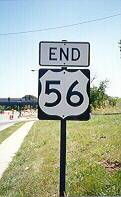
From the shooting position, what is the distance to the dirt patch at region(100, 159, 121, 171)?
9.37 meters

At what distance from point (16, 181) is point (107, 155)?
3.24m

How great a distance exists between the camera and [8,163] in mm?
12891

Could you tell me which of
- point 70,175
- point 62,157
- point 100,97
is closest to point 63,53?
point 62,157

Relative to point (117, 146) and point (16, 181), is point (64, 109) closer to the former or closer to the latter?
point (16, 181)

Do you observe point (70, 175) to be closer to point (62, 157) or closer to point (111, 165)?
point (111, 165)

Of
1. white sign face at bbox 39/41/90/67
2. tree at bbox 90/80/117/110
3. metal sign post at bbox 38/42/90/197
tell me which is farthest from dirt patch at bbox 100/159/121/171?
tree at bbox 90/80/117/110

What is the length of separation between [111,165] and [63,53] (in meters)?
5.72

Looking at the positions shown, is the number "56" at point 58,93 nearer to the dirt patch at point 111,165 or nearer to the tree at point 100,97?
the dirt patch at point 111,165

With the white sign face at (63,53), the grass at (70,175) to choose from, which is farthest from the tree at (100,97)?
the white sign face at (63,53)

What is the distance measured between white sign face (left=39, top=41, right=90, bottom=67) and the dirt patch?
5.07 meters

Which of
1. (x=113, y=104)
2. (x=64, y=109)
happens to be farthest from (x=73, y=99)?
(x=113, y=104)

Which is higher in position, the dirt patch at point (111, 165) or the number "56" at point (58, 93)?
the number "56" at point (58, 93)

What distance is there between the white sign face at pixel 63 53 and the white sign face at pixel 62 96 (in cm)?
17

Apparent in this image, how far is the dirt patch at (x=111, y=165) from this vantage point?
30.8ft
